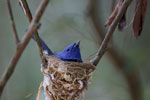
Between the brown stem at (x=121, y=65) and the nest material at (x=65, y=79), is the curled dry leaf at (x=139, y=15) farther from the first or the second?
the brown stem at (x=121, y=65)

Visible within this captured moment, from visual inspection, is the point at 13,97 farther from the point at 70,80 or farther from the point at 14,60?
the point at 14,60

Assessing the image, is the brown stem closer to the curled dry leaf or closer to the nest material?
the nest material

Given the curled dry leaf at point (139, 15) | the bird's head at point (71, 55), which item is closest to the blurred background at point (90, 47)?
the bird's head at point (71, 55)

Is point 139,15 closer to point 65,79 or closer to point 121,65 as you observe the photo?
point 65,79

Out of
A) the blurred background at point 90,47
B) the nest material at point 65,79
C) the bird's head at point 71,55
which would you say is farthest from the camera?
the blurred background at point 90,47

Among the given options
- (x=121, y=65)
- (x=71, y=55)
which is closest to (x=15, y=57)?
(x=71, y=55)

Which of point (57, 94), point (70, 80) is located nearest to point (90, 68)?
point (70, 80)
